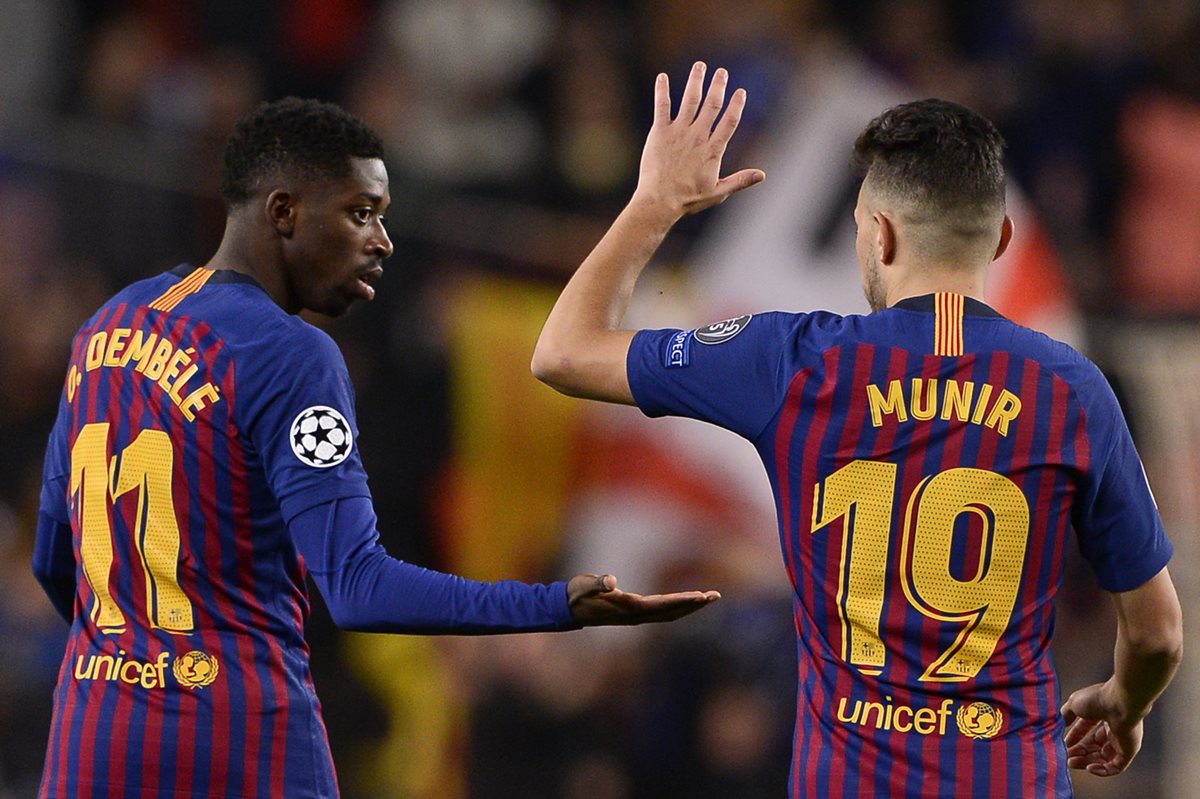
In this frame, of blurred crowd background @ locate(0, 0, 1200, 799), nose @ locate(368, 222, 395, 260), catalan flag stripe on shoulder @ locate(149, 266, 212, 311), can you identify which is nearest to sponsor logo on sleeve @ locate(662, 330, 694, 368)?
nose @ locate(368, 222, 395, 260)

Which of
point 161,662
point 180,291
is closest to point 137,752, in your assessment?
point 161,662

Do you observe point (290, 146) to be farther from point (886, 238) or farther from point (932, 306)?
point (932, 306)

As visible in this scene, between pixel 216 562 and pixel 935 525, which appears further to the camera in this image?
pixel 216 562

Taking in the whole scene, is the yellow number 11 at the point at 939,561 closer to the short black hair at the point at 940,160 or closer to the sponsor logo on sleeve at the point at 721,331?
the sponsor logo on sleeve at the point at 721,331

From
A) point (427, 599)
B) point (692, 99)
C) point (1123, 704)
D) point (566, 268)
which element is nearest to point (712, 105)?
point (692, 99)

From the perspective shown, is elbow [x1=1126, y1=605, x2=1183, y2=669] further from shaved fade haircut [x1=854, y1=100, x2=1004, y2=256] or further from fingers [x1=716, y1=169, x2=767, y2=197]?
fingers [x1=716, y1=169, x2=767, y2=197]

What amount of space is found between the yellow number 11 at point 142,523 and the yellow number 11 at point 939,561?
1.34 meters

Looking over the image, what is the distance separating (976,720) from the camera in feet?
10.4

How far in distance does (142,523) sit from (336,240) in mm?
746

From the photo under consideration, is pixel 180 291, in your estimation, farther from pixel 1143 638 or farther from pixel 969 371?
pixel 1143 638

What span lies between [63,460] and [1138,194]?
7.04 metres

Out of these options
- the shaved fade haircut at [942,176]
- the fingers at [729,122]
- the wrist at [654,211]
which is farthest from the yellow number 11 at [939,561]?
the fingers at [729,122]

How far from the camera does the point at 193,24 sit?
9.18 meters

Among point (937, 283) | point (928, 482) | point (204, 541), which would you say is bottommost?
point (204, 541)
